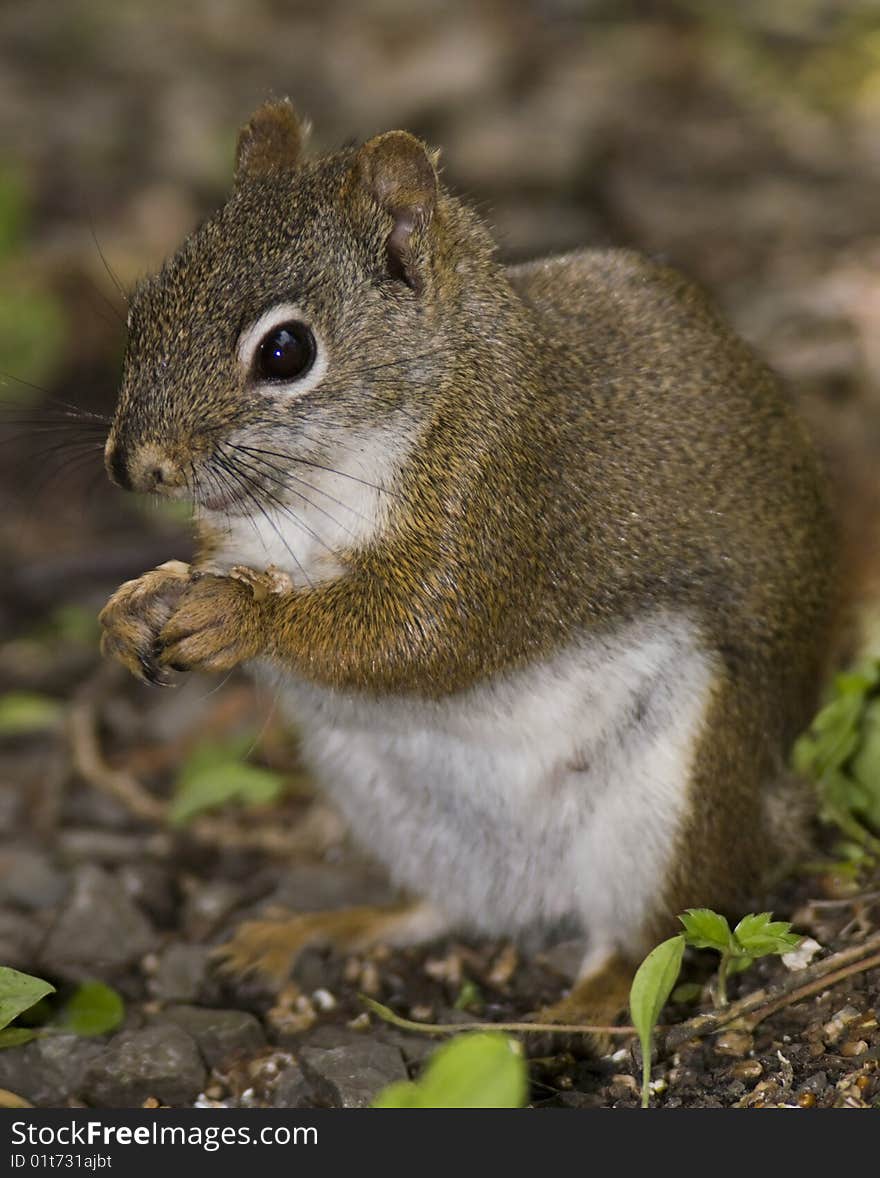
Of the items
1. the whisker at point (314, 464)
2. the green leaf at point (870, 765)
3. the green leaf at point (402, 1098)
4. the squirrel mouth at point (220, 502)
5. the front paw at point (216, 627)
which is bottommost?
the green leaf at point (402, 1098)

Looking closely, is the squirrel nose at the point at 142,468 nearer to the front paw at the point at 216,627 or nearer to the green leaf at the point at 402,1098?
the front paw at the point at 216,627

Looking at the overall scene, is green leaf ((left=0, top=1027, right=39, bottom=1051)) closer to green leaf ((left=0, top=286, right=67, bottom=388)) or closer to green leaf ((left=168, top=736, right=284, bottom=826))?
green leaf ((left=168, top=736, right=284, bottom=826))

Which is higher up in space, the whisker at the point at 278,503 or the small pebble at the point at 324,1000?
the whisker at the point at 278,503

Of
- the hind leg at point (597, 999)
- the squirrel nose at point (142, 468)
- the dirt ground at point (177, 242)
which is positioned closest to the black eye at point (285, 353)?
the squirrel nose at point (142, 468)

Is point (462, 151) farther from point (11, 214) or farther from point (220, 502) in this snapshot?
point (220, 502)

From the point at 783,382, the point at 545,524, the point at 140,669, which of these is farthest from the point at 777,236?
the point at 140,669

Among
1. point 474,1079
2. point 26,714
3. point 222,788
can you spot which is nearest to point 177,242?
point 26,714

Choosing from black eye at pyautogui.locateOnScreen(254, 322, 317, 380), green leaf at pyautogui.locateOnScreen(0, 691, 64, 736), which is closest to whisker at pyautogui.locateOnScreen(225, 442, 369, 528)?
black eye at pyautogui.locateOnScreen(254, 322, 317, 380)
